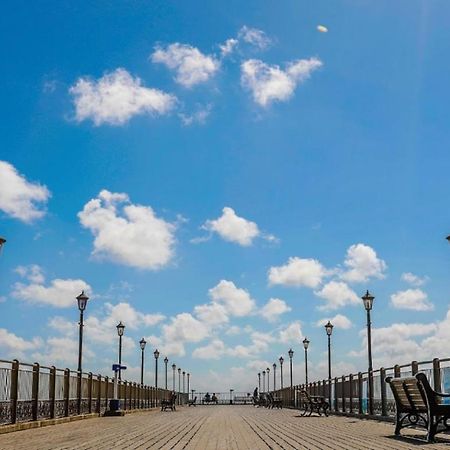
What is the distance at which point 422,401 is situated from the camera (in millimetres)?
13812

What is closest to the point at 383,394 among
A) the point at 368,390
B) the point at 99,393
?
the point at 368,390

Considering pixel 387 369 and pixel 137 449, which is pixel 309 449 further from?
pixel 387 369

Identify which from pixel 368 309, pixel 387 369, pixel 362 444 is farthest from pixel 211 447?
pixel 368 309

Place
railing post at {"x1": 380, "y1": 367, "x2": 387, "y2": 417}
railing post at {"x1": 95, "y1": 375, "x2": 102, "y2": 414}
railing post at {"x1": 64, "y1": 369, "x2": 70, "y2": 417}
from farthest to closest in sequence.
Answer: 1. railing post at {"x1": 95, "y1": 375, "x2": 102, "y2": 414}
2. railing post at {"x1": 64, "y1": 369, "x2": 70, "y2": 417}
3. railing post at {"x1": 380, "y1": 367, "x2": 387, "y2": 417}

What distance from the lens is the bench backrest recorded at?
45.1ft

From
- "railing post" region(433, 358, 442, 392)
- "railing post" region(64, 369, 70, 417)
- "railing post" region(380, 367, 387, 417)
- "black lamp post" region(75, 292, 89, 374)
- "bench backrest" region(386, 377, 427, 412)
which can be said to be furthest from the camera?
"black lamp post" region(75, 292, 89, 374)

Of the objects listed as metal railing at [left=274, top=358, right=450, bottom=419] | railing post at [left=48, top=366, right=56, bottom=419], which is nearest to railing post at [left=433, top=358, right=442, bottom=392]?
metal railing at [left=274, top=358, right=450, bottom=419]

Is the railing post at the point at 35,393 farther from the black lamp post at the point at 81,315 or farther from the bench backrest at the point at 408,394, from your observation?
the bench backrest at the point at 408,394

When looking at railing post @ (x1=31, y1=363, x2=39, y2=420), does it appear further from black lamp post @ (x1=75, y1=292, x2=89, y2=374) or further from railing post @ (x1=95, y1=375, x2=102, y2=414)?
railing post @ (x1=95, y1=375, x2=102, y2=414)

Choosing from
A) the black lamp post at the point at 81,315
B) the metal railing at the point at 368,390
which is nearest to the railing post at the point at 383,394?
the metal railing at the point at 368,390

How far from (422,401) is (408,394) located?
0.69 meters

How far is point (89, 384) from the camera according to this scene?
97.9 feet

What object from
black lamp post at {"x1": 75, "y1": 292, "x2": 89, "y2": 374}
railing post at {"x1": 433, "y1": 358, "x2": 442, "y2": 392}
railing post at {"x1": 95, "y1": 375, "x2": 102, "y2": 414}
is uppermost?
black lamp post at {"x1": 75, "y1": 292, "x2": 89, "y2": 374}

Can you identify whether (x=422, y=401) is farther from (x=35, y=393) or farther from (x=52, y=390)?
(x=52, y=390)
